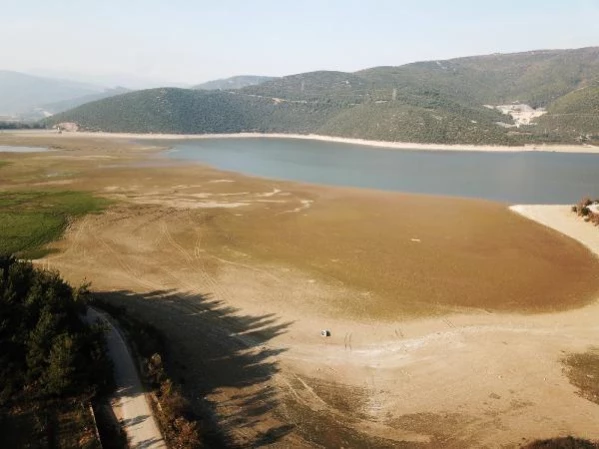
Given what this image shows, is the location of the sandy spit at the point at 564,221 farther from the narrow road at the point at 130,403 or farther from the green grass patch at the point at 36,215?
the green grass patch at the point at 36,215

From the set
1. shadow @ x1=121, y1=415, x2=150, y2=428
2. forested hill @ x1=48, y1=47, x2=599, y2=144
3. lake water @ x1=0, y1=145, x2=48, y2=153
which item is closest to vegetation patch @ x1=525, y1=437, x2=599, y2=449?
shadow @ x1=121, y1=415, x2=150, y2=428

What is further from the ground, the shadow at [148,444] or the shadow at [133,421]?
the shadow at [133,421]

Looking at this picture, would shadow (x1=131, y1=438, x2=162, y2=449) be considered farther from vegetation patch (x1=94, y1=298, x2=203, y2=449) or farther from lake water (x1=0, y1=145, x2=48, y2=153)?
lake water (x1=0, y1=145, x2=48, y2=153)

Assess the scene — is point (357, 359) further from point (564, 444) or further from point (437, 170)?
point (437, 170)

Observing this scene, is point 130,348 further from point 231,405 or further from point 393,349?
point 393,349

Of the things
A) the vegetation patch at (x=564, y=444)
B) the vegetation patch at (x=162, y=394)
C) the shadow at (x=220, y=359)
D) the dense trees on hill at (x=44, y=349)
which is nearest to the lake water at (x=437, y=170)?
the shadow at (x=220, y=359)

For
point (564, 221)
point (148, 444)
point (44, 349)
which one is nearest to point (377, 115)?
point (564, 221)
